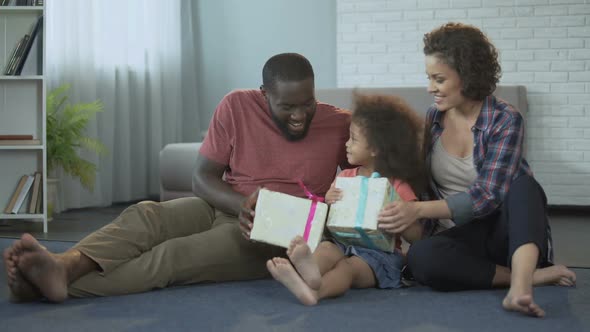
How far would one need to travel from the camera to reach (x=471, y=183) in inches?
89.3

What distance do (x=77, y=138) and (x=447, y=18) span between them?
241 cm

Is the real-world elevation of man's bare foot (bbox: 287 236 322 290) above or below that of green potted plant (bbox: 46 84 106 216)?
below

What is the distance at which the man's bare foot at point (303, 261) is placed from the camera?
1989 mm

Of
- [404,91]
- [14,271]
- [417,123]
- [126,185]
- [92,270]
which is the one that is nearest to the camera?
[14,271]

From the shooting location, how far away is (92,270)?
2156mm

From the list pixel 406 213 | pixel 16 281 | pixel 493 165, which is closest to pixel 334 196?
pixel 406 213

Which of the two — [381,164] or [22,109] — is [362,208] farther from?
[22,109]

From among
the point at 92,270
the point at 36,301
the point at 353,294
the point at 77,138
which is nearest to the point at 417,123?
the point at 353,294

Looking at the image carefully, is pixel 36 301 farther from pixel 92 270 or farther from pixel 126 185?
pixel 126 185

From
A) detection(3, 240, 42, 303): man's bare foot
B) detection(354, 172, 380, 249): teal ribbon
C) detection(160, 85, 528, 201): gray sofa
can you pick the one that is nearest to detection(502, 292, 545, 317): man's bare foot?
detection(354, 172, 380, 249): teal ribbon

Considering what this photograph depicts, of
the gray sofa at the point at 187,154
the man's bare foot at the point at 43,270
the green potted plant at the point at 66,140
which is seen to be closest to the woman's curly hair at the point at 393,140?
the man's bare foot at the point at 43,270

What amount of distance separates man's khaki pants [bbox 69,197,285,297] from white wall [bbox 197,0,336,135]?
349 centimetres

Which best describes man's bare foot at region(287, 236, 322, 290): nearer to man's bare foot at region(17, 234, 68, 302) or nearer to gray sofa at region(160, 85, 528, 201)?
man's bare foot at region(17, 234, 68, 302)

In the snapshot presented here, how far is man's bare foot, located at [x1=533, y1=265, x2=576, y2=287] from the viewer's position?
230 cm
